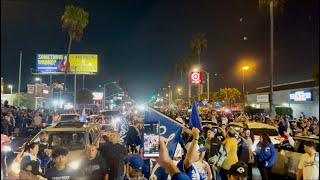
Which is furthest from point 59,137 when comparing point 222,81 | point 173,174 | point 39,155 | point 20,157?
point 222,81

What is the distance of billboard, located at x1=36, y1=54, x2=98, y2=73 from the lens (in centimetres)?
6131

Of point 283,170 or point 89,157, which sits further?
point 283,170

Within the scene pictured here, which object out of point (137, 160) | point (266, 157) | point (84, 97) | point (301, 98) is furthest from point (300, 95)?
point (84, 97)

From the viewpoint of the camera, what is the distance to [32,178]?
225 inches

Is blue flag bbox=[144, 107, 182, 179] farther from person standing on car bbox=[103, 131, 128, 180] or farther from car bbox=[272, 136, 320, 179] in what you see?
car bbox=[272, 136, 320, 179]

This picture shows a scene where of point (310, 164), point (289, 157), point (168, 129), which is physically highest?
point (168, 129)

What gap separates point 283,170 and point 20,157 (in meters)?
7.79

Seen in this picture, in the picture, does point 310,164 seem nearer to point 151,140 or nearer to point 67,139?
point 151,140

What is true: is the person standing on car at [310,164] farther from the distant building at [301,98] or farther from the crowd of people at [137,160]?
the distant building at [301,98]

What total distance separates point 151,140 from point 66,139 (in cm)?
489

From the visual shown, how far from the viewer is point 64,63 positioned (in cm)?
6134

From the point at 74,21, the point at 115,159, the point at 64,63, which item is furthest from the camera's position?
the point at 64,63

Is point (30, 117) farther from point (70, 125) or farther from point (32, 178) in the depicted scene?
point (32, 178)

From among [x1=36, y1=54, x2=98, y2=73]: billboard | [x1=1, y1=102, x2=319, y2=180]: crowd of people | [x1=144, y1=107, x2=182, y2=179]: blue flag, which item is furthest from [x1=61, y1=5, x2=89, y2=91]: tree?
[x1=144, y1=107, x2=182, y2=179]: blue flag
